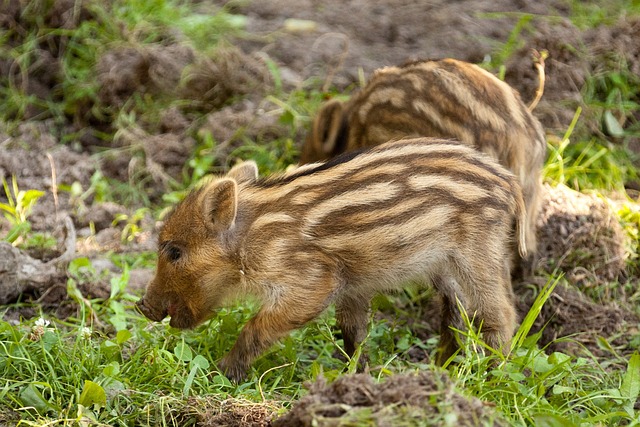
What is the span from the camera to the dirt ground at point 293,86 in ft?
16.6

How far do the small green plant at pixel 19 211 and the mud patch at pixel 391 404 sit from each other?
8.18 feet

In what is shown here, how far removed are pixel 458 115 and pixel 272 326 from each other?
4.94ft

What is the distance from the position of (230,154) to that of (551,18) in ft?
8.35

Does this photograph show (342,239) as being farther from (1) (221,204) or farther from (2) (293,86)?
(2) (293,86)

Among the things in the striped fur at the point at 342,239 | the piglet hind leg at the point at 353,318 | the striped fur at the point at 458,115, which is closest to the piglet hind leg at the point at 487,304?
the striped fur at the point at 342,239

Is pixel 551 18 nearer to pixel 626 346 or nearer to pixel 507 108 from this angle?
pixel 507 108

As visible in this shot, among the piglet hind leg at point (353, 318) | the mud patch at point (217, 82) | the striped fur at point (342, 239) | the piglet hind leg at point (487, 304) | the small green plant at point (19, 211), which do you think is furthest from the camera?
the mud patch at point (217, 82)

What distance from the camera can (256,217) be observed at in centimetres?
408

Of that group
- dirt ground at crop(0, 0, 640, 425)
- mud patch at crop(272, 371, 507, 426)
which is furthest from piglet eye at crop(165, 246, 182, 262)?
mud patch at crop(272, 371, 507, 426)

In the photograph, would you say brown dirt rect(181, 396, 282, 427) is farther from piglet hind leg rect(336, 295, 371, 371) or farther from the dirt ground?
the dirt ground

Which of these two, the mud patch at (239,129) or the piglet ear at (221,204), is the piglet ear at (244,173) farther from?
the mud patch at (239,129)

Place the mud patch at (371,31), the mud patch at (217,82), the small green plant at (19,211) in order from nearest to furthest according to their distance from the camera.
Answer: the small green plant at (19,211) < the mud patch at (217,82) < the mud patch at (371,31)

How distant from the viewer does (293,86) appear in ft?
22.0

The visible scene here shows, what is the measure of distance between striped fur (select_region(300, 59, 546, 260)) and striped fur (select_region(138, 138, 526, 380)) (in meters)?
0.56
